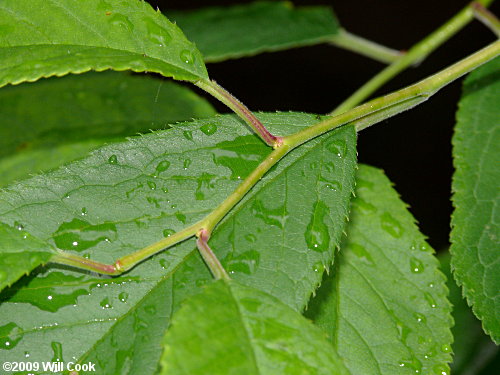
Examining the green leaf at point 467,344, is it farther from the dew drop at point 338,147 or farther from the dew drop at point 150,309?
the dew drop at point 150,309

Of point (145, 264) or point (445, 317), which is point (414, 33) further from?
point (145, 264)

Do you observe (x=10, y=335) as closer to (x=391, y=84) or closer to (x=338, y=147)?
(x=338, y=147)

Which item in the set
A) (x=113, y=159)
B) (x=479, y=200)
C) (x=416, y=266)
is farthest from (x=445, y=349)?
(x=113, y=159)

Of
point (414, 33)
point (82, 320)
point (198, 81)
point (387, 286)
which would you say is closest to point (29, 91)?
point (198, 81)

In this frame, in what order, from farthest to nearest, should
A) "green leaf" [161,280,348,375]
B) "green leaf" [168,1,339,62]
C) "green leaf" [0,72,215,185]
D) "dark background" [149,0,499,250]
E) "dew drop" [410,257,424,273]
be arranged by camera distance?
"dark background" [149,0,499,250]
"green leaf" [168,1,339,62]
"green leaf" [0,72,215,185]
"dew drop" [410,257,424,273]
"green leaf" [161,280,348,375]

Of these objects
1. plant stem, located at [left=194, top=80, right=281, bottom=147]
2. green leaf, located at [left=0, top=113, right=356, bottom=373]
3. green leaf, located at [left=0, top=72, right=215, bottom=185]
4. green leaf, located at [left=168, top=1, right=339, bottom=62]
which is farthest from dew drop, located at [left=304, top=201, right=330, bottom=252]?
green leaf, located at [left=168, top=1, right=339, bottom=62]

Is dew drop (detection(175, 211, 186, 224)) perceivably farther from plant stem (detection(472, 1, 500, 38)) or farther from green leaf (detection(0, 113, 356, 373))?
plant stem (detection(472, 1, 500, 38))
